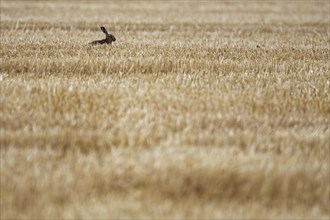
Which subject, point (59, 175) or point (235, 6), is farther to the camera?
point (235, 6)

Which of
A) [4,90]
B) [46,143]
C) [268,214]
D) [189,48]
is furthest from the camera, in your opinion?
[189,48]

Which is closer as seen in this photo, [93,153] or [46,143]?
[93,153]

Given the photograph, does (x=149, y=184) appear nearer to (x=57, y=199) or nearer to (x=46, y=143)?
(x=57, y=199)

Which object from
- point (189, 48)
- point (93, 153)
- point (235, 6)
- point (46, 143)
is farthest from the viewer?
point (235, 6)

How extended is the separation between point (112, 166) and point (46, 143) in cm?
67

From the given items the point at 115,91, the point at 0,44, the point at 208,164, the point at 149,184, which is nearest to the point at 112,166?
the point at 149,184

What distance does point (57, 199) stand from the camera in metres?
2.56

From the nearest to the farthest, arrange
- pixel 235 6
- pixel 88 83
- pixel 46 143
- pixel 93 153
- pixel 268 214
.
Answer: pixel 268 214 → pixel 93 153 → pixel 46 143 → pixel 88 83 → pixel 235 6

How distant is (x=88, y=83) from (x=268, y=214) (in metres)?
3.03

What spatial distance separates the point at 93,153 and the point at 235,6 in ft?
81.6

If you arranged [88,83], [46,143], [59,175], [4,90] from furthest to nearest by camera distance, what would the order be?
[88,83] < [4,90] < [46,143] < [59,175]

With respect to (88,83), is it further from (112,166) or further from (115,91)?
(112,166)

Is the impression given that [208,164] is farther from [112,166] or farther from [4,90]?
[4,90]

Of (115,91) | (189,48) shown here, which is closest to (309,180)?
(115,91)
